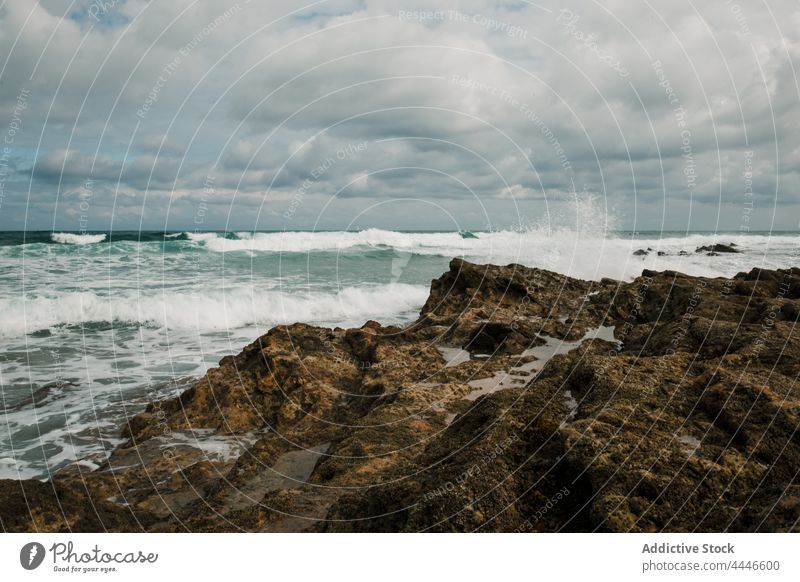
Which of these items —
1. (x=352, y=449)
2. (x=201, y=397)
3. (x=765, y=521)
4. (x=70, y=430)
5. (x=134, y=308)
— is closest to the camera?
(x=765, y=521)

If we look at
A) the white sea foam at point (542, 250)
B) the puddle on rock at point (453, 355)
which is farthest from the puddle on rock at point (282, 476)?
the white sea foam at point (542, 250)

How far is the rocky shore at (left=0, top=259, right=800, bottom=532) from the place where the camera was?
3.73 metres

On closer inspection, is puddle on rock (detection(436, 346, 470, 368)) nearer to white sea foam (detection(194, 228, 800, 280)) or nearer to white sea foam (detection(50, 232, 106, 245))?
white sea foam (detection(194, 228, 800, 280))

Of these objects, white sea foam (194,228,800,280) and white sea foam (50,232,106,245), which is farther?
white sea foam (50,232,106,245)

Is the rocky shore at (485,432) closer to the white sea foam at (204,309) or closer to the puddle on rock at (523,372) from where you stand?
the puddle on rock at (523,372)

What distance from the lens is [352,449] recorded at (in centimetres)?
578

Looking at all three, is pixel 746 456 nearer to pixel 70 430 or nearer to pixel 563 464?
pixel 563 464

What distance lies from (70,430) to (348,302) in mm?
13017

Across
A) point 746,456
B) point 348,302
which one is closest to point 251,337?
point 348,302

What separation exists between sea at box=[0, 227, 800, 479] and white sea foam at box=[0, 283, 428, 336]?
70 millimetres

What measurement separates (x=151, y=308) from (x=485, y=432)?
63.9ft

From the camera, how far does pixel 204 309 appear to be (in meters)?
20.2

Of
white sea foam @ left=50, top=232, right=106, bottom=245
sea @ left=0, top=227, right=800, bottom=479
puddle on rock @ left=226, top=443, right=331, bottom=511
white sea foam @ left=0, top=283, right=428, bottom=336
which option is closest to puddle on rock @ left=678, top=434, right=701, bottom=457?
puddle on rock @ left=226, top=443, right=331, bottom=511
